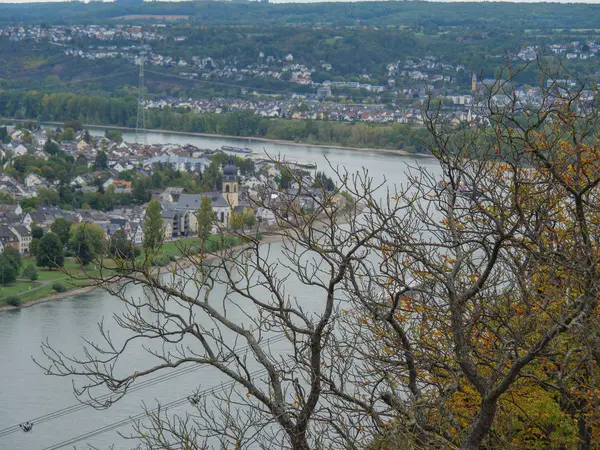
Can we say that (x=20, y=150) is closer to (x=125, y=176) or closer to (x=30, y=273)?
(x=125, y=176)

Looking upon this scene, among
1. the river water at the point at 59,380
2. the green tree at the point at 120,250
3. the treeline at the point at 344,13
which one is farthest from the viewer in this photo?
the treeline at the point at 344,13

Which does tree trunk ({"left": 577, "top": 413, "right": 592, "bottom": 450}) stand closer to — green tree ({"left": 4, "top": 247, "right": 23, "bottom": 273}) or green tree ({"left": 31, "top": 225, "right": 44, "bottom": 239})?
green tree ({"left": 4, "top": 247, "right": 23, "bottom": 273})

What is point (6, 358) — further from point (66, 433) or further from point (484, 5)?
point (484, 5)

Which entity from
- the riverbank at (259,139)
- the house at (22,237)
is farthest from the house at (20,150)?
the house at (22,237)

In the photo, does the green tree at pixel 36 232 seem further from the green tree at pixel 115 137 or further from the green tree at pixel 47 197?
the green tree at pixel 115 137

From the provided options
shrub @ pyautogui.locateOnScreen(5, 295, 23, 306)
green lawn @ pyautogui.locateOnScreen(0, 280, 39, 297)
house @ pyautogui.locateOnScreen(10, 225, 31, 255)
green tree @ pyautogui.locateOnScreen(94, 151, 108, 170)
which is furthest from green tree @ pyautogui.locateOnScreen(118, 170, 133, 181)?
shrub @ pyautogui.locateOnScreen(5, 295, 23, 306)

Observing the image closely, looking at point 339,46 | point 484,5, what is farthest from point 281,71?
point 484,5

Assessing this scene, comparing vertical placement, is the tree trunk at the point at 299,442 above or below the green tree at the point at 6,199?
above
